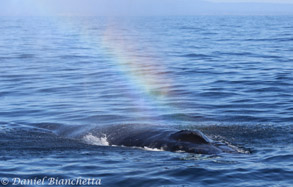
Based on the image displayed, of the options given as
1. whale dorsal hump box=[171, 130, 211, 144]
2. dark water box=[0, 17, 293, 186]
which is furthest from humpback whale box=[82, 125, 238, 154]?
dark water box=[0, 17, 293, 186]

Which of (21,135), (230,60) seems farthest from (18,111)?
(230,60)

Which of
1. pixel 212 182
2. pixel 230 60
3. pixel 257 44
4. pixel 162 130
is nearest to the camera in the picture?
pixel 212 182

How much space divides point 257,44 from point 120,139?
29393 millimetres

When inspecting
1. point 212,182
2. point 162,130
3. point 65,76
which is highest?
point 65,76

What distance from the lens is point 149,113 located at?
52.7 feet

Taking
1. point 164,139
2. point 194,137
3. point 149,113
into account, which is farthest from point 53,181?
point 149,113

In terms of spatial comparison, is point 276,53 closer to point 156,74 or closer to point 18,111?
point 156,74

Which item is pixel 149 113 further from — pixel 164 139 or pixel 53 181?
pixel 53 181

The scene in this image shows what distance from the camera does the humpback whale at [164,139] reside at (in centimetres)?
1057

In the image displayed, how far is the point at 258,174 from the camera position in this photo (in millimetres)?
9336

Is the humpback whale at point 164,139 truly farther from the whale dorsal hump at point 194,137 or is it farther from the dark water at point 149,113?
the dark water at point 149,113

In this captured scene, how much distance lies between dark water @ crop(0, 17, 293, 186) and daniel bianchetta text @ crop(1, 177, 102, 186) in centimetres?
15

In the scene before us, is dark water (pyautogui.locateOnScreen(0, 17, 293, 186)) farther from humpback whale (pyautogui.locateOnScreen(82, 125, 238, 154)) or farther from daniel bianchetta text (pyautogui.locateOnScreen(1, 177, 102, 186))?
humpback whale (pyautogui.locateOnScreen(82, 125, 238, 154))

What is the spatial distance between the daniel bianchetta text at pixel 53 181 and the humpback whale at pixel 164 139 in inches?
80.3
